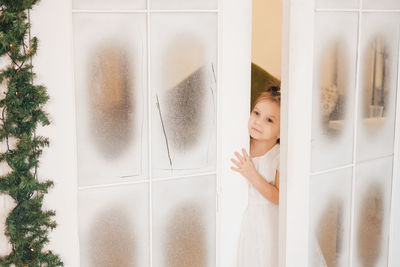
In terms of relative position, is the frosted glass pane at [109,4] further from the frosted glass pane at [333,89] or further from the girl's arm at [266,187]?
the girl's arm at [266,187]

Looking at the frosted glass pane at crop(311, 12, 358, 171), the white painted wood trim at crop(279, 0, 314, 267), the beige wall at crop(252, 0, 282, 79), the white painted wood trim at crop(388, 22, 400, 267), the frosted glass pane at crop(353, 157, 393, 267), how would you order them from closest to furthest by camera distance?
the white painted wood trim at crop(279, 0, 314, 267)
the frosted glass pane at crop(311, 12, 358, 171)
the frosted glass pane at crop(353, 157, 393, 267)
the white painted wood trim at crop(388, 22, 400, 267)
the beige wall at crop(252, 0, 282, 79)

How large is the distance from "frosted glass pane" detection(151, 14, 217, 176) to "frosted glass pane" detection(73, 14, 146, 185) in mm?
65

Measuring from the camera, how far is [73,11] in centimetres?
183

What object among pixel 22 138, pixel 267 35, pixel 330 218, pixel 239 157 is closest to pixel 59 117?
pixel 22 138

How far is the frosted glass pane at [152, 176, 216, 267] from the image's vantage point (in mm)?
2135

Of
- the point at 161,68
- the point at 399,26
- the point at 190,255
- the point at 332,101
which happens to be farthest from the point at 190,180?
the point at 399,26

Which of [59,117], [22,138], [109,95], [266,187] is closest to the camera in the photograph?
[22,138]

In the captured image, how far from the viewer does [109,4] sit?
6.21 feet

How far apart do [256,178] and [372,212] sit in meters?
0.71

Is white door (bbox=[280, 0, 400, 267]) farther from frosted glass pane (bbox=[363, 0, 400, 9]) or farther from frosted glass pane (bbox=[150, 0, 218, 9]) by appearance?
frosted glass pane (bbox=[150, 0, 218, 9])

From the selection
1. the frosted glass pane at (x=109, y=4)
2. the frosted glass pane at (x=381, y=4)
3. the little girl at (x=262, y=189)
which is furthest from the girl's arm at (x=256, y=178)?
the frosted glass pane at (x=381, y=4)

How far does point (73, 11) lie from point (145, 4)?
28 cm

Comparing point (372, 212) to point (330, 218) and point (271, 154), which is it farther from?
point (271, 154)

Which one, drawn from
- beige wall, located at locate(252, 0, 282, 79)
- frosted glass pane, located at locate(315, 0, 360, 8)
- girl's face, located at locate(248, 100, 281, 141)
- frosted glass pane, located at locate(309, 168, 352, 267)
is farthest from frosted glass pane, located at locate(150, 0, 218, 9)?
beige wall, located at locate(252, 0, 282, 79)
